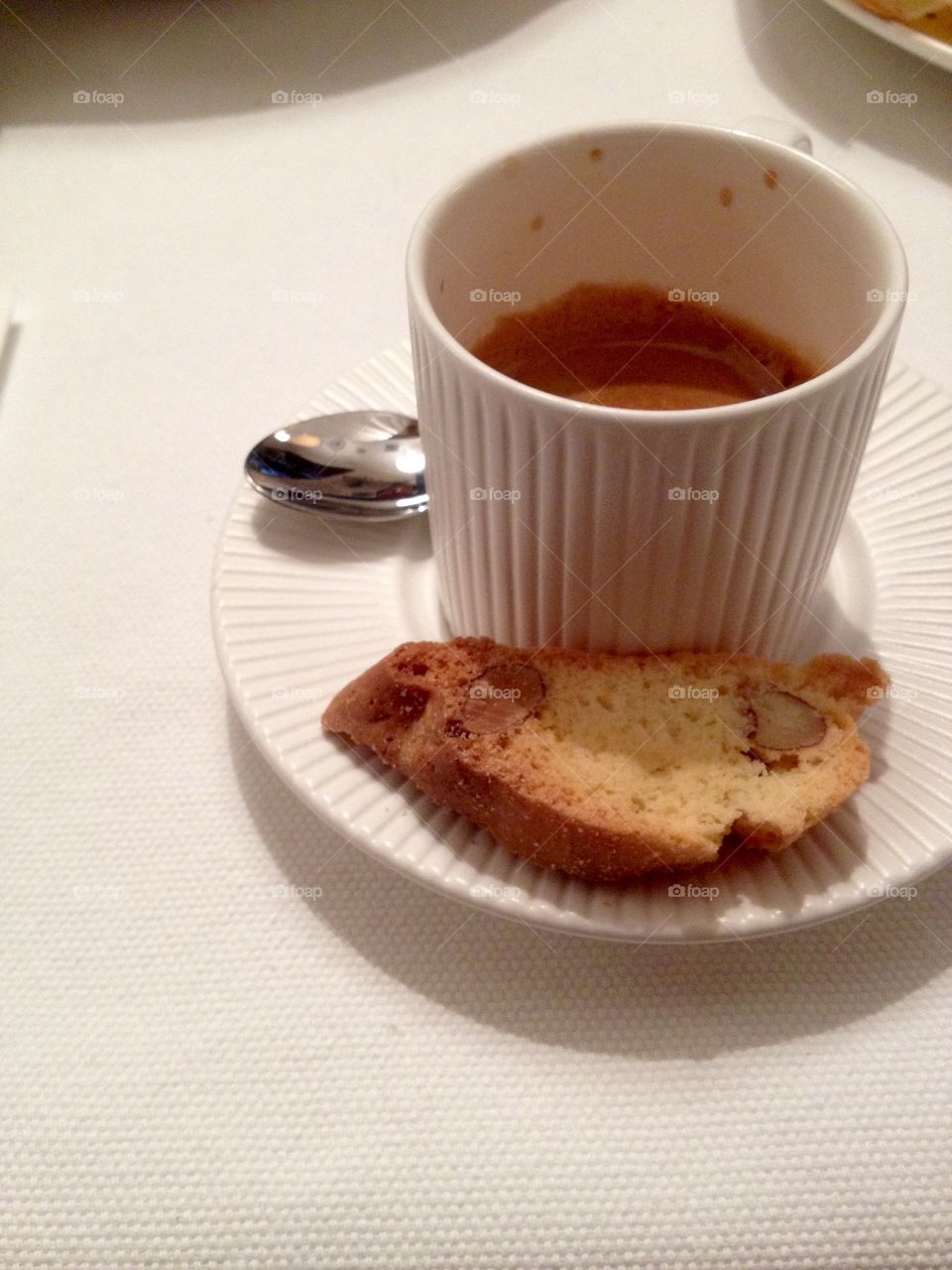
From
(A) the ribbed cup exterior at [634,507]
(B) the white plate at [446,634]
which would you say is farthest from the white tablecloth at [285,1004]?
(A) the ribbed cup exterior at [634,507]

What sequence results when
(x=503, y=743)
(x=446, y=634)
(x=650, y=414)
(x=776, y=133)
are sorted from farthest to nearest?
(x=446, y=634), (x=776, y=133), (x=503, y=743), (x=650, y=414)

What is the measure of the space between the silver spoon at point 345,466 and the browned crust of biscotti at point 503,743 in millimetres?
310

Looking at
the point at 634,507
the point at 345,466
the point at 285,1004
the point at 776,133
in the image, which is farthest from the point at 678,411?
the point at 285,1004

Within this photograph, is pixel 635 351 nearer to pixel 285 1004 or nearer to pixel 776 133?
pixel 776 133

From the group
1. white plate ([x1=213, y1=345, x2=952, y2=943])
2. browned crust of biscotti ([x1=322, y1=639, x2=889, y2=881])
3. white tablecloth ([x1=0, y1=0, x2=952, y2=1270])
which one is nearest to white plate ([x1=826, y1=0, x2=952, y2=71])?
white tablecloth ([x1=0, y1=0, x2=952, y2=1270])

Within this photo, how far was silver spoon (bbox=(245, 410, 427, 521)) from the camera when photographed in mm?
1192

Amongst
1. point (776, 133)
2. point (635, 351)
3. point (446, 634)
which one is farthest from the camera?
point (635, 351)

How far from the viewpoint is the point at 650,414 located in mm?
778

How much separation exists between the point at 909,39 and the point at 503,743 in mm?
1512

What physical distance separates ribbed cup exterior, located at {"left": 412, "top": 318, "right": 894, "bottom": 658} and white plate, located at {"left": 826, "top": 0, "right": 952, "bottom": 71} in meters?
1.14

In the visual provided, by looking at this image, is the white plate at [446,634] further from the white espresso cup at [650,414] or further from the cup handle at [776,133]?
the cup handle at [776,133]

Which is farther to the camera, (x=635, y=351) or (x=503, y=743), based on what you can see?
(x=635, y=351)

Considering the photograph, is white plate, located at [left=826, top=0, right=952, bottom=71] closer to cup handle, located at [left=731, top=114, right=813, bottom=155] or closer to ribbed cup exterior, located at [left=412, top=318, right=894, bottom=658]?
cup handle, located at [left=731, top=114, right=813, bottom=155]

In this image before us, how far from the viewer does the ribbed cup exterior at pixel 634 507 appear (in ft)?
2.63
